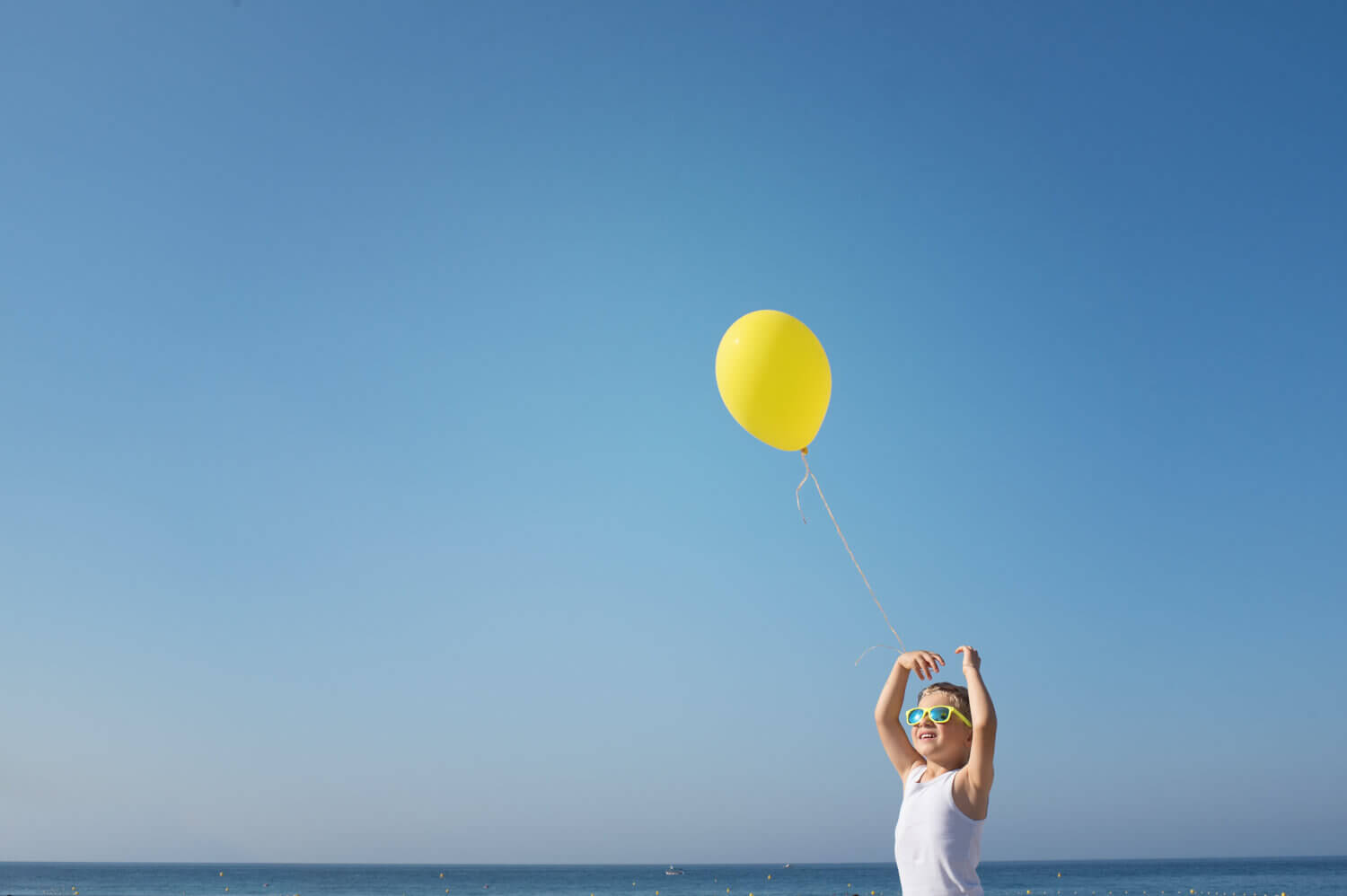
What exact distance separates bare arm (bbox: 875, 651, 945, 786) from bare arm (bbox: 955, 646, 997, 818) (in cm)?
26

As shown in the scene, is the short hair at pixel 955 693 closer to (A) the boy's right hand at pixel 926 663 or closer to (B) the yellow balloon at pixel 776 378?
(A) the boy's right hand at pixel 926 663

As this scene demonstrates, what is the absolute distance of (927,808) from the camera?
2.63 meters

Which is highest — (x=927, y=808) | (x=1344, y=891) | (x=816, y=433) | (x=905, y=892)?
(x=816, y=433)

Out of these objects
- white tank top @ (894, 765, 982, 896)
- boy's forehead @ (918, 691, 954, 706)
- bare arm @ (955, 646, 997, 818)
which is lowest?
white tank top @ (894, 765, 982, 896)

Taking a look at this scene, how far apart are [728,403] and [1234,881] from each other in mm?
94443

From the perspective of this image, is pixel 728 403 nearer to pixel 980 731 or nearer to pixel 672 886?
pixel 980 731

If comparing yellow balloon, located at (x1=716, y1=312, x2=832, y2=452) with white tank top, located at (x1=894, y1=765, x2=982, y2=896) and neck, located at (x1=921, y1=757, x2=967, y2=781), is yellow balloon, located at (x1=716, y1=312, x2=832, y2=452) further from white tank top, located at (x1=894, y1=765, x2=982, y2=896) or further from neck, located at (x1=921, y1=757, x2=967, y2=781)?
white tank top, located at (x1=894, y1=765, x2=982, y2=896)

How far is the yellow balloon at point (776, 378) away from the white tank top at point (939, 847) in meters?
3.16

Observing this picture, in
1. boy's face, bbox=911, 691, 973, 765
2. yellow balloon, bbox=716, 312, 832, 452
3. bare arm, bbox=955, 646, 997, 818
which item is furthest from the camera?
yellow balloon, bbox=716, 312, 832, 452

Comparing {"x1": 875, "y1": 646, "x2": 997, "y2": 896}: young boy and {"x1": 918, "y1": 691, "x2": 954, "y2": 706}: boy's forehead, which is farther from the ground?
{"x1": 918, "y1": 691, "x2": 954, "y2": 706}: boy's forehead

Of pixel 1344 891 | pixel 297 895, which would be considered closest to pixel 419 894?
pixel 297 895

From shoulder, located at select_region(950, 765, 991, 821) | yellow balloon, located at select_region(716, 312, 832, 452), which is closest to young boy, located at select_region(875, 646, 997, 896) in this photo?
shoulder, located at select_region(950, 765, 991, 821)

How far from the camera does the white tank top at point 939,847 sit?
8.33ft

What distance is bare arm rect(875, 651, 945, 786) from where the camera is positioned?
2955 millimetres
